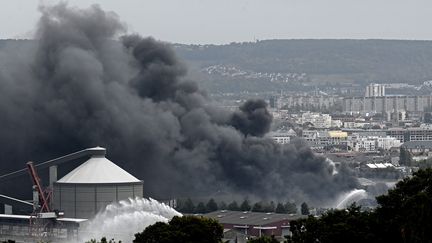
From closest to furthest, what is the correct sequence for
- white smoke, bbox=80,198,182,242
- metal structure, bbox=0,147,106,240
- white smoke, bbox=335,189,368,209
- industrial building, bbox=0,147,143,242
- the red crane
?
white smoke, bbox=80,198,182,242 < metal structure, bbox=0,147,106,240 < industrial building, bbox=0,147,143,242 < the red crane < white smoke, bbox=335,189,368,209

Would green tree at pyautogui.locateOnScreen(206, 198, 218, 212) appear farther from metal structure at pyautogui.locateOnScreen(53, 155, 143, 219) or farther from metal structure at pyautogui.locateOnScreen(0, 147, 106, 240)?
metal structure at pyautogui.locateOnScreen(0, 147, 106, 240)

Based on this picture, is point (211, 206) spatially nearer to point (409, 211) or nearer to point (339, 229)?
point (339, 229)

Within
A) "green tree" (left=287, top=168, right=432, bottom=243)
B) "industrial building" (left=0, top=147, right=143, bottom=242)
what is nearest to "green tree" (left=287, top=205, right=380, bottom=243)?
"green tree" (left=287, top=168, right=432, bottom=243)

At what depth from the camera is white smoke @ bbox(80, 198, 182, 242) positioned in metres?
→ 82.8

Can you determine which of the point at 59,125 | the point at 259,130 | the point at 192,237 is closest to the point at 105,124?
the point at 59,125

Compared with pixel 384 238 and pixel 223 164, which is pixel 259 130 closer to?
pixel 223 164

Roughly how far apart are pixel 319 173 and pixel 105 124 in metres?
20.9

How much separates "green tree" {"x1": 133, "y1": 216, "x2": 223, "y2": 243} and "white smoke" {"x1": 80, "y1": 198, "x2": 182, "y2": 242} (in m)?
15.5

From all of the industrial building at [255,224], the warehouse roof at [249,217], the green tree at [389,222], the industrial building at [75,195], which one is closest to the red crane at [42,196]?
the industrial building at [75,195]

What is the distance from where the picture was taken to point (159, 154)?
429 ft

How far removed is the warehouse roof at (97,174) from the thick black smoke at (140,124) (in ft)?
52.8

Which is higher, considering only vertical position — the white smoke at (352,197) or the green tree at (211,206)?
the white smoke at (352,197)

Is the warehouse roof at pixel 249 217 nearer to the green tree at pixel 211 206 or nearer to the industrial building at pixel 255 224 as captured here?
the industrial building at pixel 255 224

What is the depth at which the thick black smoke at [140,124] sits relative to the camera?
128 meters
